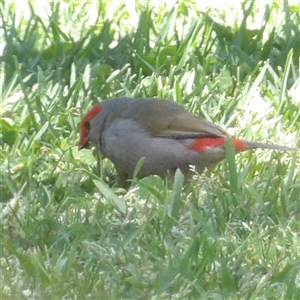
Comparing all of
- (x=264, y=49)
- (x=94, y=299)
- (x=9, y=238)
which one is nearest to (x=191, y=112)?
(x=264, y=49)

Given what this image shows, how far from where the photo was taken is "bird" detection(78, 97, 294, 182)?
4.86 meters

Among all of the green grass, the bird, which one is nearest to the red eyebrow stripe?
the bird

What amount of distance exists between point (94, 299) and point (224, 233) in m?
0.83

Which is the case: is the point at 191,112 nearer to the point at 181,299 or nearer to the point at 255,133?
the point at 255,133

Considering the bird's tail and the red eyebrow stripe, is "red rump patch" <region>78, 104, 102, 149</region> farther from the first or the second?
the bird's tail

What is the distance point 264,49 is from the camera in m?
6.35

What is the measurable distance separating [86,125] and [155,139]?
39 cm

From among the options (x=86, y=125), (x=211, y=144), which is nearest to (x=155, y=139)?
(x=211, y=144)

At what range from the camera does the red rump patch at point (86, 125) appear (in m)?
5.04

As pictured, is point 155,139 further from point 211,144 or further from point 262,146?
point 262,146

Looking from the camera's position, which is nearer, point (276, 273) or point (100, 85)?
point (276, 273)

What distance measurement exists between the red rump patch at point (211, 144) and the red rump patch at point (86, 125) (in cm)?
55

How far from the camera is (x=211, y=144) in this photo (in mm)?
4859

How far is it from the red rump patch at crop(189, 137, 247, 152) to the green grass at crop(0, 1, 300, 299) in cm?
12
